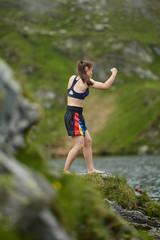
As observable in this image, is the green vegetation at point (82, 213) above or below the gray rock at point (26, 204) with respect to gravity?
below

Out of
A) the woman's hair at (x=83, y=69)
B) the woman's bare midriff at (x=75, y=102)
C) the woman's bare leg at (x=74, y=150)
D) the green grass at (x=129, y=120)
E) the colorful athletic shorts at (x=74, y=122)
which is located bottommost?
the green grass at (x=129, y=120)

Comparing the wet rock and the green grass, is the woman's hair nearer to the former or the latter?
the wet rock

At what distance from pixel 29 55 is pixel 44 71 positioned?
791 inches

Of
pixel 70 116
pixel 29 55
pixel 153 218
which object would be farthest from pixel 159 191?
pixel 29 55

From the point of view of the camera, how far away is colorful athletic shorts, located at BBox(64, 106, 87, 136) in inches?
483

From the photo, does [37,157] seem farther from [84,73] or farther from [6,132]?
[84,73]

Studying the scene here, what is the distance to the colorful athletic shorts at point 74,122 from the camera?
40.2 feet

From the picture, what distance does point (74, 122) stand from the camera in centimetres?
1234

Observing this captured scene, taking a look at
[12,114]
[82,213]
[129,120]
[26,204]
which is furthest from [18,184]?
[129,120]

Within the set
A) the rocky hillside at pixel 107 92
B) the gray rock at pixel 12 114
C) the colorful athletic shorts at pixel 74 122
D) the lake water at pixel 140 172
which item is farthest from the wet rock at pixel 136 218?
the rocky hillside at pixel 107 92

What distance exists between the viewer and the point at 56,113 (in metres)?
153

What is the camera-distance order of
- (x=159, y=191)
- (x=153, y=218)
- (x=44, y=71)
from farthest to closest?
(x=44, y=71) < (x=159, y=191) < (x=153, y=218)

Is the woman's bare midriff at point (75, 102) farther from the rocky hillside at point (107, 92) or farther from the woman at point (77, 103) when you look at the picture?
the rocky hillside at point (107, 92)

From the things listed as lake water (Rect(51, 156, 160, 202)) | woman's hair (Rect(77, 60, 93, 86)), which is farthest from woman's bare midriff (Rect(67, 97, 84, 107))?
lake water (Rect(51, 156, 160, 202))
